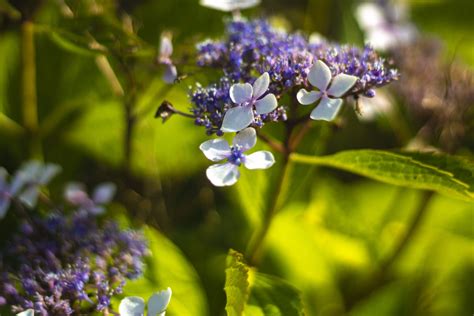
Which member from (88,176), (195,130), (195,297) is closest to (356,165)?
(195,297)

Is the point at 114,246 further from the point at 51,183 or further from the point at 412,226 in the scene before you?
the point at 412,226

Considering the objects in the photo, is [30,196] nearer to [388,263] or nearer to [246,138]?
[246,138]

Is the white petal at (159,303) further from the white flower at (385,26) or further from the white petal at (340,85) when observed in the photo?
the white flower at (385,26)

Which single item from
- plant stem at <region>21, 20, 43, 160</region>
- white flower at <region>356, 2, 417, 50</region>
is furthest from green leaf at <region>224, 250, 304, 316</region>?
white flower at <region>356, 2, 417, 50</region>

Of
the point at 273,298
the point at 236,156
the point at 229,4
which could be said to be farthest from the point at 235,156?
the point at 229,4

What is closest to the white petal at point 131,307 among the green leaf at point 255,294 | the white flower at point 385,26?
the green leaf at point 255,294
